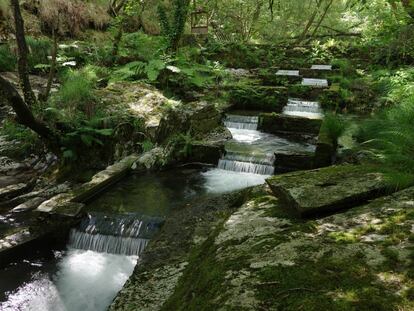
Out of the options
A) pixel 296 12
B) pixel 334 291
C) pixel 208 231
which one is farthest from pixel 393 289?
pixel 296 12

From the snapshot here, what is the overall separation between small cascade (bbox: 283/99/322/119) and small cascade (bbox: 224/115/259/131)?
1.55 meters

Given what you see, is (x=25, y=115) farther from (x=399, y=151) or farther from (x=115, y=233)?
(x=399, y=151)

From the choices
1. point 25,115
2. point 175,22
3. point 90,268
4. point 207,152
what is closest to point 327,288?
point 90,268

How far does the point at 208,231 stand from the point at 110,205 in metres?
2.58

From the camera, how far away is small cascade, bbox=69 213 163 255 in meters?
5.23

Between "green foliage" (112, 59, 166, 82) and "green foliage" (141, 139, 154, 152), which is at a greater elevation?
"green foliage" (112, 59, 166, 82)

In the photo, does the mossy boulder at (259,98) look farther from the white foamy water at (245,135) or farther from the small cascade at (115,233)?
the small cascade at (115,233)

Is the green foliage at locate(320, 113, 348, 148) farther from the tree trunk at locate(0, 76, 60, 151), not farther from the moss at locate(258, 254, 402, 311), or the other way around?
the tree trunk at locate(0, 76, 60, 151)

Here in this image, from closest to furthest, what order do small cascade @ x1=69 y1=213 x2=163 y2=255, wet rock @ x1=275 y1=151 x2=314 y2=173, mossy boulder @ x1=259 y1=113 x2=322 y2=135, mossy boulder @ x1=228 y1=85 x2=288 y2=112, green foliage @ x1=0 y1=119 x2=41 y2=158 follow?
small cascade @ x1=69 y1=213 x2=163 y2=255, wet rock @ x1=275 y1=151 x2=314 y2=173, green foliage @ x1=0 y1=119 x2=41 y2=158, mossy boulder @ x1=259 y1=113 x2=322 y2=135, mossy boulder @ x1=228 y1=85 x2=288 y2=112

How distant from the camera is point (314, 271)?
2189 millimetres

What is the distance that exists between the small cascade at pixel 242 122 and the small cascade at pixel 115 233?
5.36m

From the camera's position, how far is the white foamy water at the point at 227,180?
6812mm

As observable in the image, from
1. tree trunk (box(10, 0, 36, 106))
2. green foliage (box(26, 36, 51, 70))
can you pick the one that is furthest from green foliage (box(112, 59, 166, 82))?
tree trunk (box(10, 0, 36, 106))

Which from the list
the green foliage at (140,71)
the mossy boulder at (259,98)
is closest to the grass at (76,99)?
the green foliage at (140,71)
